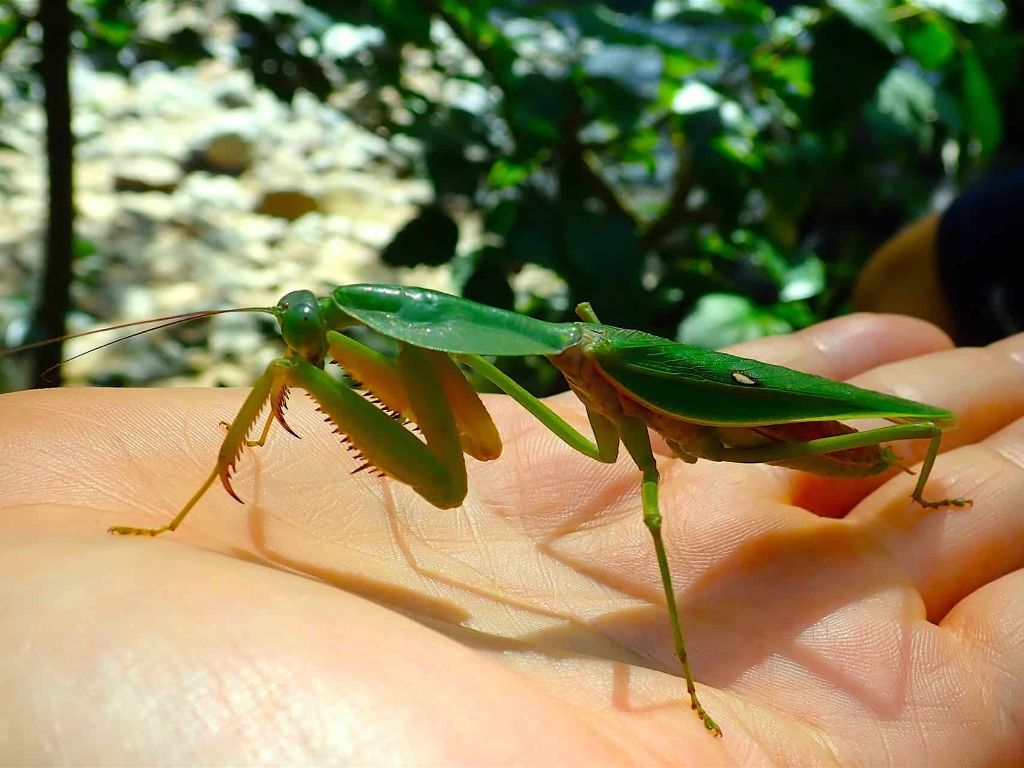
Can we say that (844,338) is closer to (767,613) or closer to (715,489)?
(715,489)

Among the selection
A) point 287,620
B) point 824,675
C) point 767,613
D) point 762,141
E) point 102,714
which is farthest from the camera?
point 762,141

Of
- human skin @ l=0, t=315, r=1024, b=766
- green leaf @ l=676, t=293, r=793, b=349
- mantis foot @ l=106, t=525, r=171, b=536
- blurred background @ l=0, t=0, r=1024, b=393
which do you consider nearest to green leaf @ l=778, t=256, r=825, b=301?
blurred background @ l=0, t=0, r=1024, b=393

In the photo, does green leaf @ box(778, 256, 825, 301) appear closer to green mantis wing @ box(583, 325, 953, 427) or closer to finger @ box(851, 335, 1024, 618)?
finger @ box(851, 335, 1024, 618)

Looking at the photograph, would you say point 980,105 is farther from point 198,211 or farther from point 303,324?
point 198,211

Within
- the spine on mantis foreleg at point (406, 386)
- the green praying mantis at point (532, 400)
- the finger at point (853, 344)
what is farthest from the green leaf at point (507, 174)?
Result: the spine on mantis foreleg at point (406, 386)

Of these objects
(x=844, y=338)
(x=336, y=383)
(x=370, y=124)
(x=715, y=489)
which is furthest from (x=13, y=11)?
(x=844, y=338)

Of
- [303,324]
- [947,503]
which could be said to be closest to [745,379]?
[947,503]
